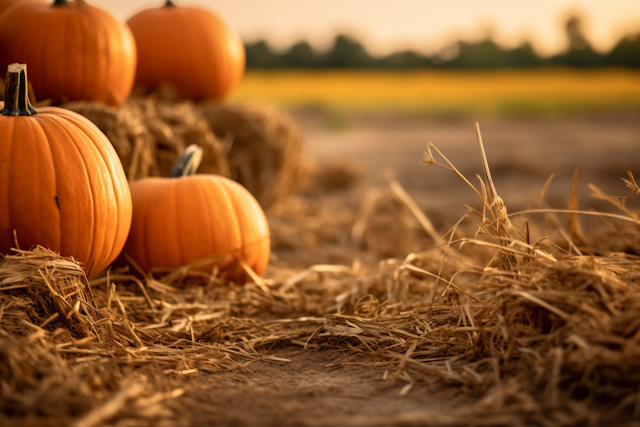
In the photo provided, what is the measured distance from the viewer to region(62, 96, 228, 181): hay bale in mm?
2922

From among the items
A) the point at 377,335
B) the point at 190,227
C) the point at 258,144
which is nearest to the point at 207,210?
the point at 190,227

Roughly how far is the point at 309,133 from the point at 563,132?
6855mm

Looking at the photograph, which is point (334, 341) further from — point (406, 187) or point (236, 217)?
point (406, 187)

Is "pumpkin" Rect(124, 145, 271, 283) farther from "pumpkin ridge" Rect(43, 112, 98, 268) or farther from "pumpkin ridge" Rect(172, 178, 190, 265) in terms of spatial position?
"pumpkin ridge" Rect(43, 112, 98, 268)

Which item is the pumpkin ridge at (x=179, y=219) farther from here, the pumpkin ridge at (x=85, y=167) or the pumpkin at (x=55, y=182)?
the pumpkin ridge at (x=85, y=167)

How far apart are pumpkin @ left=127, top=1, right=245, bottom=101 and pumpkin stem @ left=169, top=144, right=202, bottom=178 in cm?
135

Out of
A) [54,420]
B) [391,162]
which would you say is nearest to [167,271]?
[54,420]

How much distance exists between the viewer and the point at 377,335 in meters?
2.11

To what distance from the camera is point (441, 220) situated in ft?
16.3

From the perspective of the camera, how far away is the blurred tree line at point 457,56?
3097 cm

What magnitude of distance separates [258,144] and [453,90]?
26.2 metres

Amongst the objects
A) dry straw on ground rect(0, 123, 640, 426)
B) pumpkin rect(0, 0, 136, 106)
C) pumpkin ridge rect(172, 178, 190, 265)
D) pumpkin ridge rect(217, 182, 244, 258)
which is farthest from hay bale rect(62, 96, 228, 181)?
dry straw on ground rect(0, 123, 640, 426)

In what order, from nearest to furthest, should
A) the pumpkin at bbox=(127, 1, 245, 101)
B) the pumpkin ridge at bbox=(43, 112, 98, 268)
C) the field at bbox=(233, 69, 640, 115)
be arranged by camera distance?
the pumpkin ridge at bbox=(43, 112, 98, 268) < the pumpkin at bbox=(127, 1, 245, 101) < the field at bbox=(233, 69, 640, 115)

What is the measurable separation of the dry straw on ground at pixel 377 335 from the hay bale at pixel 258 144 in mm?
1793
